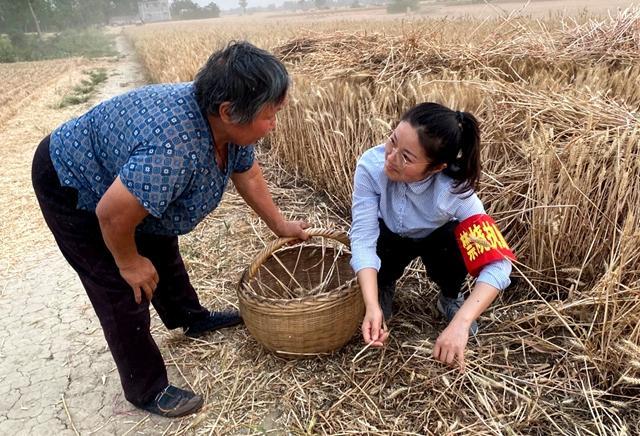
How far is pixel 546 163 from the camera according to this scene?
1.92m

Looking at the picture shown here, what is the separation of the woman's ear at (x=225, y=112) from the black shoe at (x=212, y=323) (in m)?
1.17

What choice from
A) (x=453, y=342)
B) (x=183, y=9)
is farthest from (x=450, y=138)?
(x=183, y=9)

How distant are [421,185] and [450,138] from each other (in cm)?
26

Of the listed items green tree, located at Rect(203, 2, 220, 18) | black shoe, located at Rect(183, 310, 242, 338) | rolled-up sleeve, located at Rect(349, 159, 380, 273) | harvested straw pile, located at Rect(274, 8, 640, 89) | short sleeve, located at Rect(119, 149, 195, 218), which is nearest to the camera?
short sleeve, located at Rect(119, 149, 195, 218)

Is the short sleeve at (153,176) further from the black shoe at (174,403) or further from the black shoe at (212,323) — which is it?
the black shoe at (212,323)

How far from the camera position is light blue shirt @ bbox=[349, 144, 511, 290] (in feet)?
5.54

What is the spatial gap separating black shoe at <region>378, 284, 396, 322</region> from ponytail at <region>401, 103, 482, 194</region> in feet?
2.12

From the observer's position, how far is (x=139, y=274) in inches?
58.7

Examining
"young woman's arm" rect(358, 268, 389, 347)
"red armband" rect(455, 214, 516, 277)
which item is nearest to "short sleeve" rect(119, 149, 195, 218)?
"young woman's arm" rect(358, 268, 389, 347)

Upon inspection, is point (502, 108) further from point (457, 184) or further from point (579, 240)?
point (457, 184)

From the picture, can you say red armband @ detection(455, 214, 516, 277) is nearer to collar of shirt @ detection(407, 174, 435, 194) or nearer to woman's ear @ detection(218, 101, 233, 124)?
collar of shirt @ detection(407, 174, 435, 194)

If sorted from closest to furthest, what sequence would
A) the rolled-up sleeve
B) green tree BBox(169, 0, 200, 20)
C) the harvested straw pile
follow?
the rolled-up sleeve < the harvested straw pile < green tree BBox(169, 0, 200, 20)

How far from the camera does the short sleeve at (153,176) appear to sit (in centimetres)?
124

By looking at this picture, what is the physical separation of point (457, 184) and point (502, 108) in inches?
37.9
